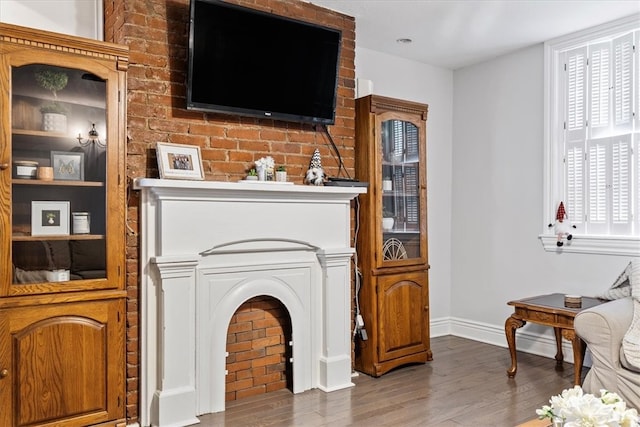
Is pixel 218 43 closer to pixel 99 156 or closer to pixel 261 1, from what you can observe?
pixel 261 1

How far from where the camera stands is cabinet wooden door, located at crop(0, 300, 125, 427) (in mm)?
2389

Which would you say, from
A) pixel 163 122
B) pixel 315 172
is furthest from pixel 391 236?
pixel 163 122

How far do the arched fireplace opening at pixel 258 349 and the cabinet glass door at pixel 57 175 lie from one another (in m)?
0.95

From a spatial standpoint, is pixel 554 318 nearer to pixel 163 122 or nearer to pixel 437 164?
pixel 437 164

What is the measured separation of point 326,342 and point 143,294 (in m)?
1.24

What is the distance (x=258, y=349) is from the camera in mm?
3260

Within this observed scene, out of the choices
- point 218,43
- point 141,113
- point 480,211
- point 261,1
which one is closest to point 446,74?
point 480,211

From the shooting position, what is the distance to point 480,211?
4.64 m

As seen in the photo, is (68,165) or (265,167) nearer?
(68,165)

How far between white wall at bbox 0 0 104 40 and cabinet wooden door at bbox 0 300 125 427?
1602mm

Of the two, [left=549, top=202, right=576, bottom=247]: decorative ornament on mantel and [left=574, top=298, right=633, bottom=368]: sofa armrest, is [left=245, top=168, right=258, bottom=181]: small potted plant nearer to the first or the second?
[left=574, top=298, right=633, bottom=368]: sofa armrest

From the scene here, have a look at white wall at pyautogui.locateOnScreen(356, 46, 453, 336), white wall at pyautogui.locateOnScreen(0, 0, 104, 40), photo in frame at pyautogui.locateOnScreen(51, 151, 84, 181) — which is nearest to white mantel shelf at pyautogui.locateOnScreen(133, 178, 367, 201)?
photo in frame at pyautogui.locateOnScreen(51, 151, 84, 181)

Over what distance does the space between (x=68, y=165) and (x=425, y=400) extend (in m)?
2.46

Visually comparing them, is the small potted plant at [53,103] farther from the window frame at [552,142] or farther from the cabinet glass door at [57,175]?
the window frame at [552,142]
